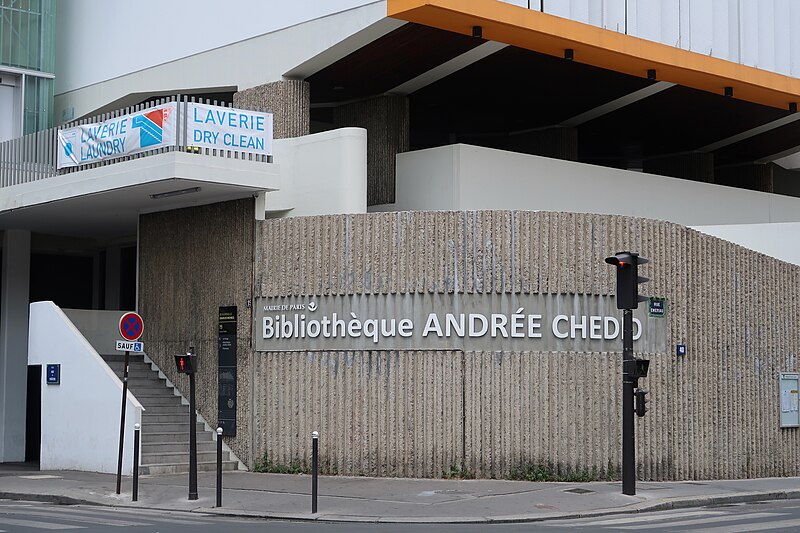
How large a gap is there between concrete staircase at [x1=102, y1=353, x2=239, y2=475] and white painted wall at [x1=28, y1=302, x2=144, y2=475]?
0.65m

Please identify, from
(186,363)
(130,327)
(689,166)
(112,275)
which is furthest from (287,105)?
(689,166)

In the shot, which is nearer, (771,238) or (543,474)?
(543,474)

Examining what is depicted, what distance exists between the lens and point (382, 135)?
2627cm

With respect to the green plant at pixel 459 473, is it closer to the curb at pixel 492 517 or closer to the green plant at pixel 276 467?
the green plant at pixel 276 467

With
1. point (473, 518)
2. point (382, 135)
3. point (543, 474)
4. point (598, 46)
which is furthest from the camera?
point (382, 135)

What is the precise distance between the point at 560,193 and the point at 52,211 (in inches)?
437

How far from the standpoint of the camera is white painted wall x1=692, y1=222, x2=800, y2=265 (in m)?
24.6

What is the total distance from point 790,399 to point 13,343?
1785 cm

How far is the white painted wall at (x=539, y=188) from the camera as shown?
23.9m

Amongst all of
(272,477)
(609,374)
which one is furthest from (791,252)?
(272,477)

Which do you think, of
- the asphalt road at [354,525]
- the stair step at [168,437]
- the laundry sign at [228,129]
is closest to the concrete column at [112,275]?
the stair step at [168,437]

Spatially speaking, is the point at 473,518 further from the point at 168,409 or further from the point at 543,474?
the point at 168,409

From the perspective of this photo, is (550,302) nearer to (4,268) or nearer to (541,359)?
(541,359)

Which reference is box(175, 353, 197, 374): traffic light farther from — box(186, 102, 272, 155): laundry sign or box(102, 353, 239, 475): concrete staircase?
box(186, 102, 272, 155): laundry sign
